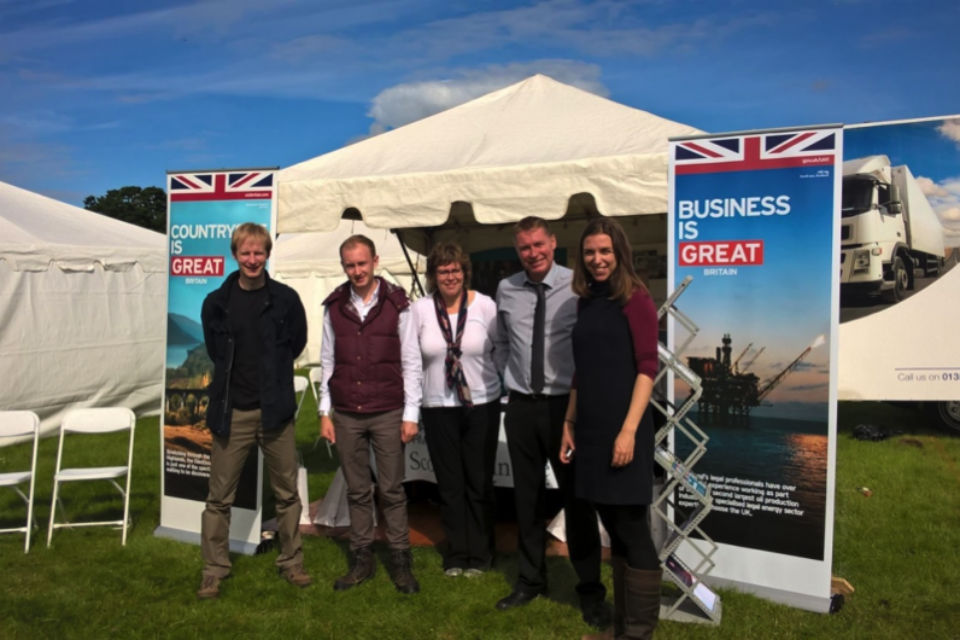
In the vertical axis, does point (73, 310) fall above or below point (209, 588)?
above

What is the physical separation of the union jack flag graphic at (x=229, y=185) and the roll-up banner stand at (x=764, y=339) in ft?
7.89

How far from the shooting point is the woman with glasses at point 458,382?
3.56 meters

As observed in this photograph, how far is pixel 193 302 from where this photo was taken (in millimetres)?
4461

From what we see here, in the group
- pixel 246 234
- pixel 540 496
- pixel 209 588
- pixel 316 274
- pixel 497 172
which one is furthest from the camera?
pixel 316 274

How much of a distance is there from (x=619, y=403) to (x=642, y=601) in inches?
30.3

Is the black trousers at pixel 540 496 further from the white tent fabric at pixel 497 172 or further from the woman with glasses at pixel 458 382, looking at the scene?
the white tent fabric at pixel 497 172

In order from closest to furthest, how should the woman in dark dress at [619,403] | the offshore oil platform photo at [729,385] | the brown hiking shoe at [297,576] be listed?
the woman in dark dress at [619,403]
the offshore oil platform photo at [729,385]
the brown hiking shoe at [297,576]

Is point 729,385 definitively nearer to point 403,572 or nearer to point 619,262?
point 619,262

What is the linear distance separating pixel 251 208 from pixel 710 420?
2911 millimetres

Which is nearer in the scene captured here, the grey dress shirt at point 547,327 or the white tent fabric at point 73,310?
the grey dress shirt at point 547,327

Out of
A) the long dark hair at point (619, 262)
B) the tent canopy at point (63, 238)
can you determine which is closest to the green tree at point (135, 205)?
the tent canopy at point (63, 238)

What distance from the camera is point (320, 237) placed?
17.0 m

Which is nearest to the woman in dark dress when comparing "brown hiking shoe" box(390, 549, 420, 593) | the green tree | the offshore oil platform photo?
the offshore oil platform photo

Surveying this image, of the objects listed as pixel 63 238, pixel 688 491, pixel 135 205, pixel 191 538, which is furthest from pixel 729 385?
pixel 135 205
